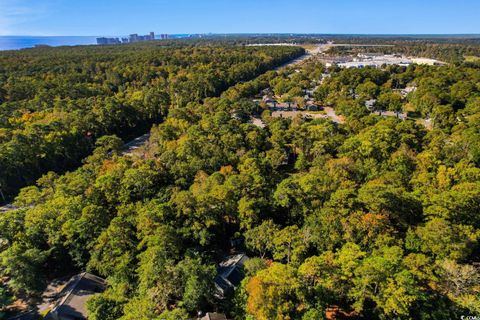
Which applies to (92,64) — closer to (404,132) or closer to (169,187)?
(169,187)

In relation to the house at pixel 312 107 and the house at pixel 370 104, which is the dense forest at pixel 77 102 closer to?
the house at pixel 312 107

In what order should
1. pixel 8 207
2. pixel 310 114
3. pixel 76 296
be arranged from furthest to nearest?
pixel 310 114 → pixel 8 207 → pixel 76 296

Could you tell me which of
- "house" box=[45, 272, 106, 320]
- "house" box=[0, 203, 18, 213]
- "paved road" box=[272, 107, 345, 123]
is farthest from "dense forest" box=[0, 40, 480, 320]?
"paved road" box=[272, 107, 345, 123]

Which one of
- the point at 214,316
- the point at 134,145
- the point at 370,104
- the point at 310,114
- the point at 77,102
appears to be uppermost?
the point at 77,102

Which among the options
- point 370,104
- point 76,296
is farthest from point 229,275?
point 370,104

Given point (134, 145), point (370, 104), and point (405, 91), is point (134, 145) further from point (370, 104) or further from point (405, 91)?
point (405, 91)

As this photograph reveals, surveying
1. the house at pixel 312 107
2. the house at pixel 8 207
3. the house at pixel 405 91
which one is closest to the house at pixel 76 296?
the house at pixel 8 207
